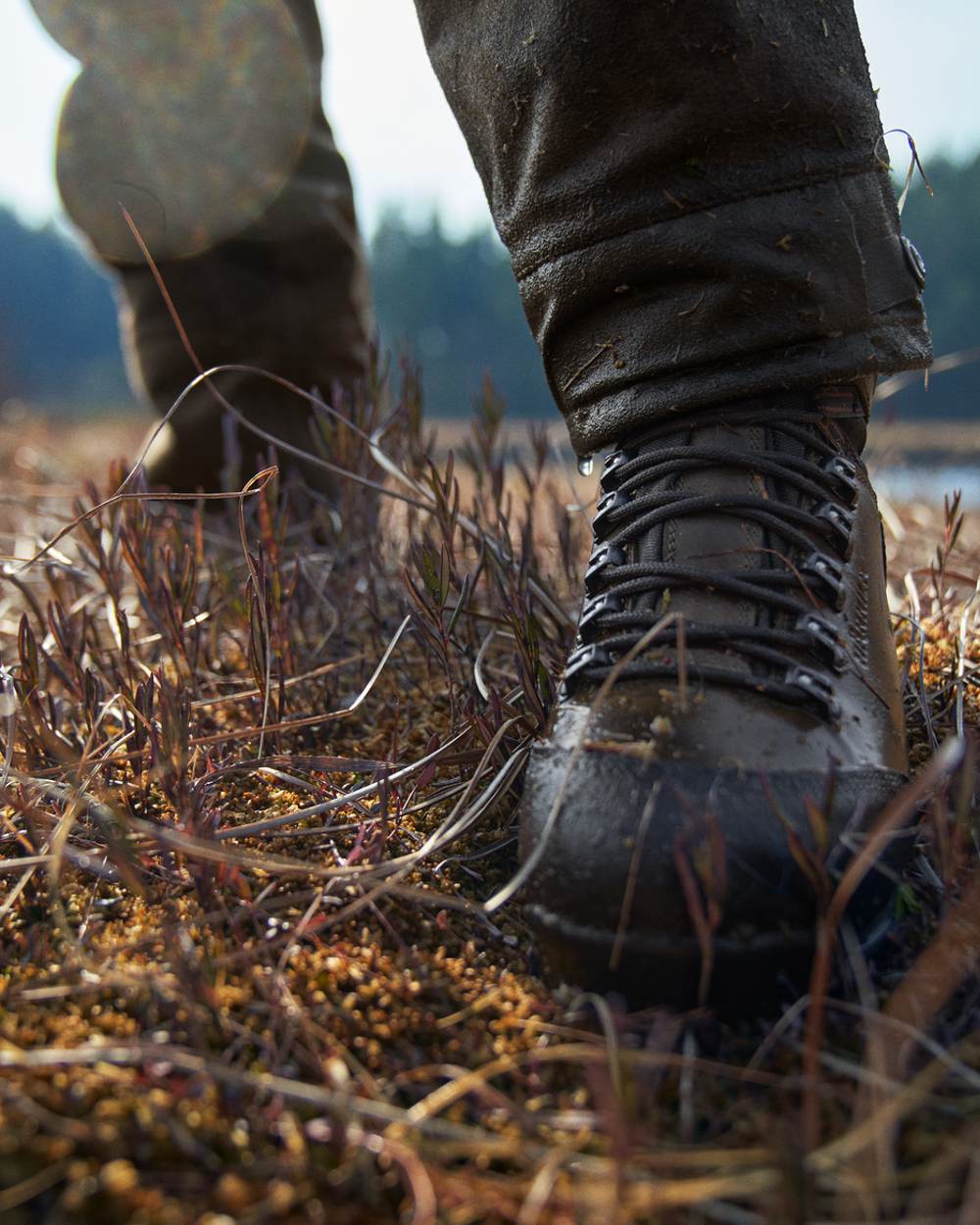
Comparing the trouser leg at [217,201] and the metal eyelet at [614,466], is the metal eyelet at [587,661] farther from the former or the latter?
the trouser leg at [217,201]

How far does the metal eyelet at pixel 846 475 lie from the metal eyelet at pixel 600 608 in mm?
367

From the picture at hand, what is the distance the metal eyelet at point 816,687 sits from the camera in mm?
1217

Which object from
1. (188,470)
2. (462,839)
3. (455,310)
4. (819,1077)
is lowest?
(819,1077)

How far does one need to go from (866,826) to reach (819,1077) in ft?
1.02

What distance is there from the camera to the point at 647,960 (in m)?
1.05

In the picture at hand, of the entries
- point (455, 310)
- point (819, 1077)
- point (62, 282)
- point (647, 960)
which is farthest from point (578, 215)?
point (62, 282)

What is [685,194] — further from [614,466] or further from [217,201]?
[217,201]

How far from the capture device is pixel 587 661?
132 cm

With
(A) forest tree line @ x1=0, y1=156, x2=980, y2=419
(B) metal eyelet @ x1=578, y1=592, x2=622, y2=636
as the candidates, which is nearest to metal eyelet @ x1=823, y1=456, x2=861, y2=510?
(B) metal eyelet @ x1=578, y1=592, x2=622, y2=636

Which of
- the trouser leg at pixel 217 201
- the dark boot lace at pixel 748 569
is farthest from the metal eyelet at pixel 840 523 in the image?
the trouser leg at pixel 217 201

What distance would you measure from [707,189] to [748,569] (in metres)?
0.53

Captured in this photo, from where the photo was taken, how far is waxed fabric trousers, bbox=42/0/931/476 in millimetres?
1309

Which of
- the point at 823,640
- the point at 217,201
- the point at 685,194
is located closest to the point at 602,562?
the point at 823,640

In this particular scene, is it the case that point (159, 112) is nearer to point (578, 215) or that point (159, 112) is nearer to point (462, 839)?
point (578, 215)
